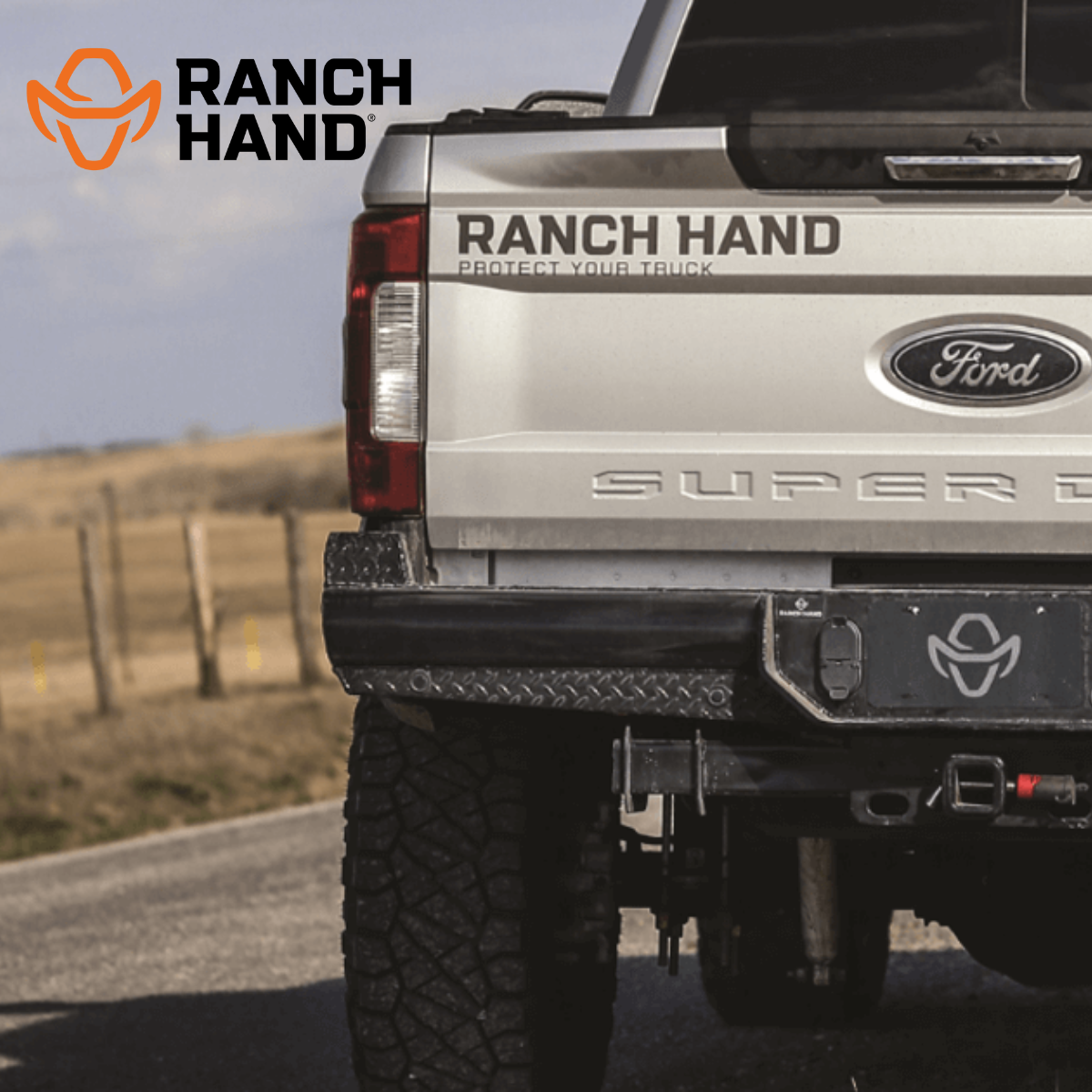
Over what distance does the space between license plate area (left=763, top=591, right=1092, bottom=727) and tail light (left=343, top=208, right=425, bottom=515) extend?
72 cm

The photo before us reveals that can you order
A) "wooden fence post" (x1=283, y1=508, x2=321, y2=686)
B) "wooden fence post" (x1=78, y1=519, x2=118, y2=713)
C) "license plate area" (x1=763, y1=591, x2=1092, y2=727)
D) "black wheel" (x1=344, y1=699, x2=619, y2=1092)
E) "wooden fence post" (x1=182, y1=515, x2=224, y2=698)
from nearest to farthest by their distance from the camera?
"license plate area" (x1=763, y1=591, x2=1092, y2=727) → "black wheel" (x1=344, y1=699, x2=619, y2=1092) → "wooden fence post" (x1=78, y1=519, x2=118, y2=713) → "wooden fence post" (x1=182, y1=515, x2=224, y2=698) → "wooden fence post" (x1=283, y1=508, x2=321, y2=686)

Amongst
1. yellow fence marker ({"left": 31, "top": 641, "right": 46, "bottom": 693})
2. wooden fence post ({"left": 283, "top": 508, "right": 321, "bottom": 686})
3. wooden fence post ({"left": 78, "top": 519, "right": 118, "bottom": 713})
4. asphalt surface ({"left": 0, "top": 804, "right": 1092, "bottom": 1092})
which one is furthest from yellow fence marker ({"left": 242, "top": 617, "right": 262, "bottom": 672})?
asphalt surface ({"left": 0, "top": 804, "right": 1092, "bottom": 1092})

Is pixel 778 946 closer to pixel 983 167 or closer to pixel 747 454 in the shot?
pixel 747 454

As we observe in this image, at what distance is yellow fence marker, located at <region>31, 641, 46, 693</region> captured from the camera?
32.6 meters

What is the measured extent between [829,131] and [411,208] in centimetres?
75

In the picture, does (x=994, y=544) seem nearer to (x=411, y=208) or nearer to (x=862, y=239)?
(x=862, y=239)

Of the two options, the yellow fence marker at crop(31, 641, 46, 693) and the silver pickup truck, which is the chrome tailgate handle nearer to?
the silver pickup truck

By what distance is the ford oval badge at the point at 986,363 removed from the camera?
12.5ft

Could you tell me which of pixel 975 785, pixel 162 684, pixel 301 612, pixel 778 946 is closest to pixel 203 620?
pixel 301 612

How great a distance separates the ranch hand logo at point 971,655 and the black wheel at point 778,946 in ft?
2.50

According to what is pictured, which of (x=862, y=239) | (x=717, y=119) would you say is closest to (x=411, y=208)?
(x=717, y=119)

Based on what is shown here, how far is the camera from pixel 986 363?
383cm

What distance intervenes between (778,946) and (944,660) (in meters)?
1.55

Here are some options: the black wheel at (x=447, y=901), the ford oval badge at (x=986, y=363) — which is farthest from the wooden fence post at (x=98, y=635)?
the ford oval badge at (x=986, y=363)
